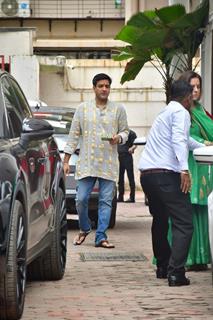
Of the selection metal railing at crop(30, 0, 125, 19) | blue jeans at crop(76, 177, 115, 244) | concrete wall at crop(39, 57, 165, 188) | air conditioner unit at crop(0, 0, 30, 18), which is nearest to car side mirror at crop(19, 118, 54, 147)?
blue jeans at crop(76, 177, 115, 244)

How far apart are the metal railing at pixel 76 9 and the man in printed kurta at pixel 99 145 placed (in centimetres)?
1797

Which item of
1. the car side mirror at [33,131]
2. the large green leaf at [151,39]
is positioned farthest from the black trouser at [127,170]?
the car side mirror at [33,131]

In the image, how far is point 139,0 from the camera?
27891 millimetres

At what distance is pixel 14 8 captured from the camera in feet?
93.0

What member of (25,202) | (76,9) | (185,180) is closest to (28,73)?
(76,9)

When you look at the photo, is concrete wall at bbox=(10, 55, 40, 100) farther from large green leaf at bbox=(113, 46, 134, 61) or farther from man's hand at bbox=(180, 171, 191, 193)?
man's hand at bbox=(180, 171, 191, 193)

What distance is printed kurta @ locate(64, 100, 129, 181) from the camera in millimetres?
11273

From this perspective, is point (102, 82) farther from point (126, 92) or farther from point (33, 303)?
point (126, 92)

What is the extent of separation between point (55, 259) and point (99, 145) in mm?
2850

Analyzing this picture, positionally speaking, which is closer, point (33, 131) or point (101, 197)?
point (33, 131)

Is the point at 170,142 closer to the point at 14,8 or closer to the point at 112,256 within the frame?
the point at 112,256

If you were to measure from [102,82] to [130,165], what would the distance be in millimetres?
8695

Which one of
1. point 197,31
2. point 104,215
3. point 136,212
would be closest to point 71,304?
point 104,215

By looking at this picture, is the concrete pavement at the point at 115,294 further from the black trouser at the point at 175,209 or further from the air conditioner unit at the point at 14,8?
the air conditioner unit at the point at 14,8
